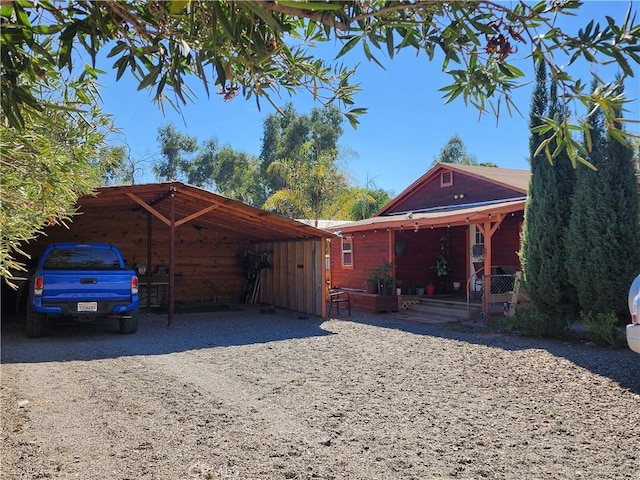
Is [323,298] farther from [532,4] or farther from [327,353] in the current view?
[532,4]

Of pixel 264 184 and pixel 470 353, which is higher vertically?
pixel 264 184

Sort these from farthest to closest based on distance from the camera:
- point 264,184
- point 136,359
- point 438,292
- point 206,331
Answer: point 264,184, point 438,292, point 206,331, point 136,359

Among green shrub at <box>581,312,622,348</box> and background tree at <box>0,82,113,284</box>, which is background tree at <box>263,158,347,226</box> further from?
background tree at <box>0,82,113,284</box>

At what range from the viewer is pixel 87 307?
9047 millimetres

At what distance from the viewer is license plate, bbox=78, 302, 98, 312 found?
355 inches

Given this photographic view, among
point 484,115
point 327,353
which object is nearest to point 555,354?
point 327,353

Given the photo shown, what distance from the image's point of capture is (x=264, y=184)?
128 feet

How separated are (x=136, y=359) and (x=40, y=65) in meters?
5.83

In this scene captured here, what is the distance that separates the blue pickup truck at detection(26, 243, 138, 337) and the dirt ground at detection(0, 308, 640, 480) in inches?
22.5

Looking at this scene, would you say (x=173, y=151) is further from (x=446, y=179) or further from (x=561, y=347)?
(x=561, y=347)

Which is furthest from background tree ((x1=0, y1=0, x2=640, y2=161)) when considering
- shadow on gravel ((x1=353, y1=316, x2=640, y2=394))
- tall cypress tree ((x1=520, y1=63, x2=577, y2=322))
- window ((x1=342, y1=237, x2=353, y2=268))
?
window ((x1=342, y1=237, x2=353, y2=268))

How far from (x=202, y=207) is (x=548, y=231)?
8.65 m

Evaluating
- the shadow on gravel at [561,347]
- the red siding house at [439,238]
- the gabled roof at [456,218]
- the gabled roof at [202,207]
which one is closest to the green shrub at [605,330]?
the shadow on gravel at [561,347]

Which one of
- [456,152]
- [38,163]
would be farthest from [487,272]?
[456,152]
